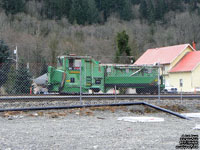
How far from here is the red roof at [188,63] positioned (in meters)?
48.6

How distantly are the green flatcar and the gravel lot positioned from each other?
905 centimetres

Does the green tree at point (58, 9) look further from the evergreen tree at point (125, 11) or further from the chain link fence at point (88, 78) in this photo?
the chain link fence at point (88, 78)

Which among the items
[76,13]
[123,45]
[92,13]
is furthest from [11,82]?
[92,13]

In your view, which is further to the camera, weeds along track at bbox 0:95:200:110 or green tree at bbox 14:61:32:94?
green tree at bbox 14:61:32:94

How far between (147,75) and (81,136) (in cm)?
1926

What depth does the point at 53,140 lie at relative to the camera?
8461 millimetres

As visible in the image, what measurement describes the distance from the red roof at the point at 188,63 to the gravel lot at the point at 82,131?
3542cm

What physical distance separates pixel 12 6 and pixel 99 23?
86.9 ft

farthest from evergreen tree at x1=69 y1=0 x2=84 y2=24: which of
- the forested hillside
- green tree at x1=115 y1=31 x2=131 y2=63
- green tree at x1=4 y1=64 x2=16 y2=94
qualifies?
green tree at x1=4 y1=64 x2=16 y2=94

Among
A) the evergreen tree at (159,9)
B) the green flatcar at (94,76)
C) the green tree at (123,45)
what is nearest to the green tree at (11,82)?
the green flatcar at (94,76)

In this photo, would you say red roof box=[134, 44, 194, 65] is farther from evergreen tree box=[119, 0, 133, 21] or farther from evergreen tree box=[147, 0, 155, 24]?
evergreen tree box=[119, 0, 133, 21]

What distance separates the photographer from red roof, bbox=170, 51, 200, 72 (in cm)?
4858

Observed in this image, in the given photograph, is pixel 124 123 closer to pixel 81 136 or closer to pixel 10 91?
pixel 81 136

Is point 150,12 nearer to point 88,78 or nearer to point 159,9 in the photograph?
point 159,9
